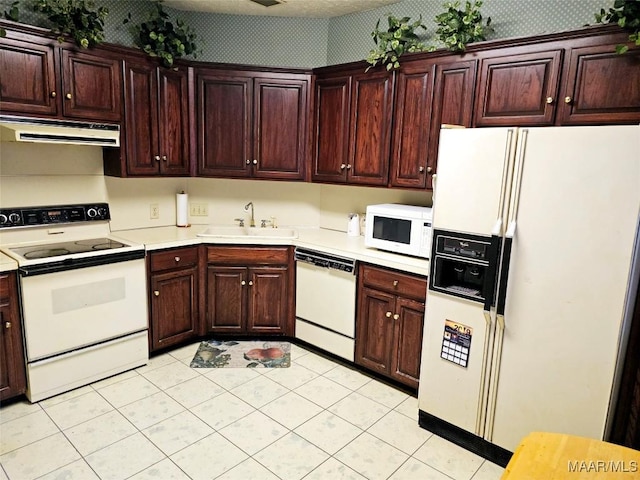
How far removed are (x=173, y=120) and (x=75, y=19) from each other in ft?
2.95

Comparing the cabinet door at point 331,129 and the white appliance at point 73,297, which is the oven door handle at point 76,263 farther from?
the cabinet door at point 331,129

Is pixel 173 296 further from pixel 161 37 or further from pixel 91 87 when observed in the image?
pixel 161 37

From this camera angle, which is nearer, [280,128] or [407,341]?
[407,341]

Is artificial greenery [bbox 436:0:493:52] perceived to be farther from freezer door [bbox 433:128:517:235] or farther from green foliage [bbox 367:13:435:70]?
freezer door [bbox 433:128:517:235]

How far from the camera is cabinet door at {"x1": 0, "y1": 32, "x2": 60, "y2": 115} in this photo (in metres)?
2.55

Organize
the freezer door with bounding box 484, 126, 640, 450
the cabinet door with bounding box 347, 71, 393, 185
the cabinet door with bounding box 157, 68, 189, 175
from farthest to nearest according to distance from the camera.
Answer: the cabinet door with bounding box 157, 68, 189, 175 < the cabinet door with bounding box 347, 71, 393, 185 < the freezer door with bounding box 484, 126, 640, 450

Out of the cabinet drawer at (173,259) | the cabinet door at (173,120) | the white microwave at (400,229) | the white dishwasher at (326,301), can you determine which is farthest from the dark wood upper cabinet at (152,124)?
the white microwave at (400,229)

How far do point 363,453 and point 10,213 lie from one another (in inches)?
106

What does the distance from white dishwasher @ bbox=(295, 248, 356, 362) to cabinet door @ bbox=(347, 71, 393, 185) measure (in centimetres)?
67

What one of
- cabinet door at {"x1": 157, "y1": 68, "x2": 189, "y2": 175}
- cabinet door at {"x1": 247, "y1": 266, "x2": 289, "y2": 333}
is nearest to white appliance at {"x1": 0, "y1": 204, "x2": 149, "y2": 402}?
cabinet door at {"x1": 157, "y1": 68, "x2": 189, "y2": 175}

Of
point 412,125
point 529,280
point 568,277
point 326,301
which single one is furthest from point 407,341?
point 412,125

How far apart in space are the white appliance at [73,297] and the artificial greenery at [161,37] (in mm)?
1250

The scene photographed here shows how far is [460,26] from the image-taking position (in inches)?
104

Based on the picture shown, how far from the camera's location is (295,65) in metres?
3.69
